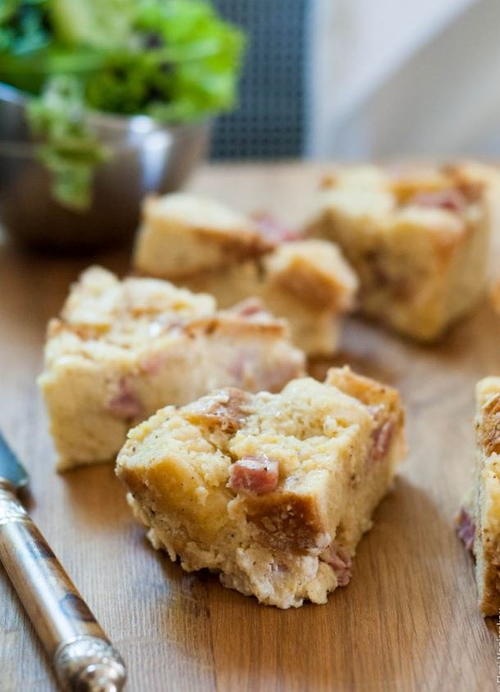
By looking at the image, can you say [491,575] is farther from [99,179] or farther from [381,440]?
[99,179]

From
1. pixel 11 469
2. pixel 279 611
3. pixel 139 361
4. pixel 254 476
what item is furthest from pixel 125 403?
pixel 279 611

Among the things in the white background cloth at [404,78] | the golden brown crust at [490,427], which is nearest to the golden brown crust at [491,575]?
the golden brown crust at [490,427]

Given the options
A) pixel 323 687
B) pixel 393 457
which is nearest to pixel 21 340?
pixel 393 457

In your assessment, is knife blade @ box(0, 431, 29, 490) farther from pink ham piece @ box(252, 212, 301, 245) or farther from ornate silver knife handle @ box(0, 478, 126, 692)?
pink ham piece @ box(252, 212, 301, 245)

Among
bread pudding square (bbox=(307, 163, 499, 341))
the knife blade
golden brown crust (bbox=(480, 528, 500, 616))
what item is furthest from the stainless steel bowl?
golden brown crust (bbox=(480, 528, 500, 616))

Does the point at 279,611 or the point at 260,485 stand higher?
the point at 260,485
